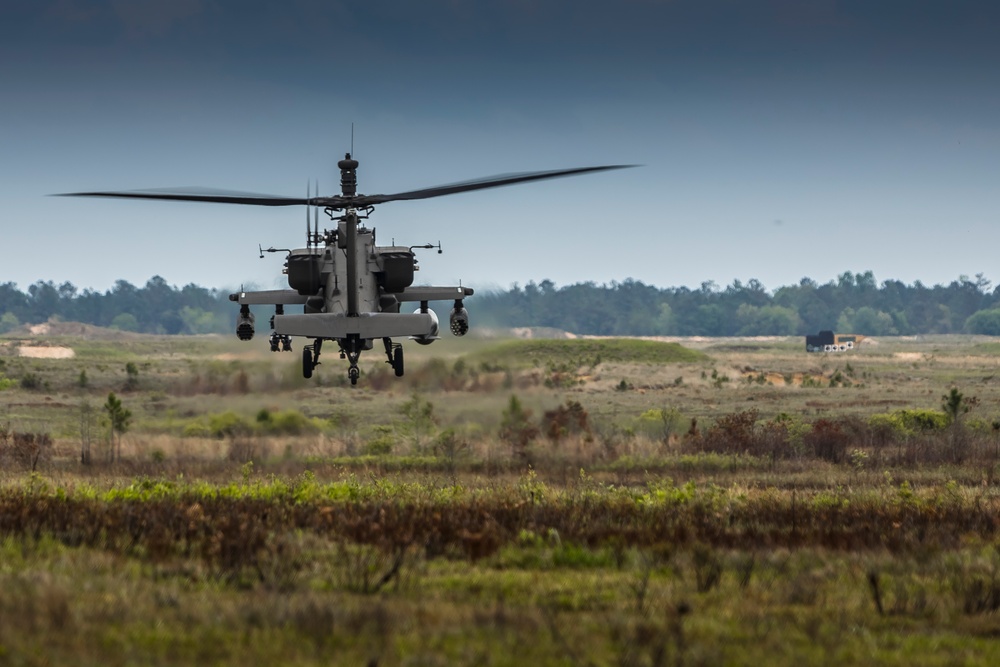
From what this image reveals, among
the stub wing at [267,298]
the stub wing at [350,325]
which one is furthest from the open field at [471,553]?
the stub wing at [267,298]

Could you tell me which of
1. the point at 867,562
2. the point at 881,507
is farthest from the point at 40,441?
the point at 867,562

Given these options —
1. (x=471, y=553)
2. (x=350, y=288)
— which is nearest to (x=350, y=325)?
(x=350, y=288)

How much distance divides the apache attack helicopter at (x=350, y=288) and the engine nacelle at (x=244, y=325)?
0.08ft

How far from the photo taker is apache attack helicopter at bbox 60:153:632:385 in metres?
28.4

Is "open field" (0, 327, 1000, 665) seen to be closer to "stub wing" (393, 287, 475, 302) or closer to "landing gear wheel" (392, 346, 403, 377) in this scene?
"landing gear wheel" (392, 346, 403, 377)

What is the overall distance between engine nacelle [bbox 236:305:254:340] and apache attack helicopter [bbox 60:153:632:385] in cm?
3

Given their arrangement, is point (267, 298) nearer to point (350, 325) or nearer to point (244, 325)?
point (244, 325)

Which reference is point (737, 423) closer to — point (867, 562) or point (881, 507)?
point (881, 507)

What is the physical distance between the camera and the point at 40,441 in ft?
172

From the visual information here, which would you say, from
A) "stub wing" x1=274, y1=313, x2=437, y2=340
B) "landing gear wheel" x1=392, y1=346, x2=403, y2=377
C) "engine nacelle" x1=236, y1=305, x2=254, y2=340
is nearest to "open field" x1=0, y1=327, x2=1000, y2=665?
"landing gear wheel" x1=392, y1=346, x2=403, y2=377

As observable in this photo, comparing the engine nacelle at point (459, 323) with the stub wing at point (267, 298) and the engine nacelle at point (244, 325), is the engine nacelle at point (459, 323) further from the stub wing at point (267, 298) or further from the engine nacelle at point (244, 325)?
the engine nacelle at point (244, 325)

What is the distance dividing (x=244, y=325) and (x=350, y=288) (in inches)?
188

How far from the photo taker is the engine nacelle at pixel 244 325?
3173 centimetres

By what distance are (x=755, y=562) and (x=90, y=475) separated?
27.2m
